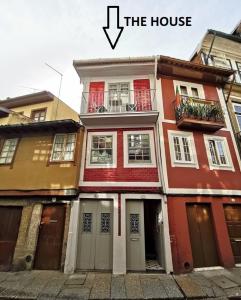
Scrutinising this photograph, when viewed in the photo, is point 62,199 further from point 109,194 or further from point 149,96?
point 149,96

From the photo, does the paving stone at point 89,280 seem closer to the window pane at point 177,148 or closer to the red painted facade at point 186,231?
the red painted facade at point 186,231

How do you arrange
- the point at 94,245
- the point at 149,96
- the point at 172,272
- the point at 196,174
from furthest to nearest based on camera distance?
the point at 149,96 < the point at 196,174 < the point at 94,245 < the point at 172,272

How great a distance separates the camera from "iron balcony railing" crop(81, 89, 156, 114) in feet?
30.9

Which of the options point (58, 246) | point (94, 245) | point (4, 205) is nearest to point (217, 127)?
point (94, 245)

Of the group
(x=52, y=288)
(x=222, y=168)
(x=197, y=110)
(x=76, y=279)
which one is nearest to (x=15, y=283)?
(x=52, y=288)

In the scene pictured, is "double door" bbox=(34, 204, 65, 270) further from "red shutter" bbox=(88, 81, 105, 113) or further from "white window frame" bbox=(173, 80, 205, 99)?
"white window frame" bbox=(173, 80, 205, 99)

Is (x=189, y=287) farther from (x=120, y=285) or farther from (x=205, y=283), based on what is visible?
(x=120, y=285)

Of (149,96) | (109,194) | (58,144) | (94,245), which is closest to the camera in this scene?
(94,245)

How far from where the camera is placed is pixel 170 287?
563cm

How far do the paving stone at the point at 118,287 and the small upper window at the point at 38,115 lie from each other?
34.1 feet

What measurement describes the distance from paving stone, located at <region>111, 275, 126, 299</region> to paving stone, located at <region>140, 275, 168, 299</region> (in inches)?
25.3

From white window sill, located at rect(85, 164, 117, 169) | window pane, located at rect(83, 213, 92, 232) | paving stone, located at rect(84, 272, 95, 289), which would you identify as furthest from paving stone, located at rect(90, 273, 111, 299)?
white window sill, located at rect(85, 164, 117, 169)

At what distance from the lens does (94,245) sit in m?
7.26

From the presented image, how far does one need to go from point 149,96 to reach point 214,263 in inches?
328
